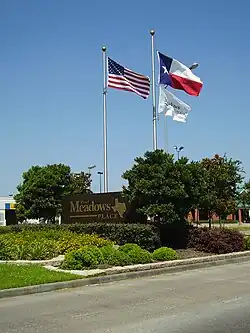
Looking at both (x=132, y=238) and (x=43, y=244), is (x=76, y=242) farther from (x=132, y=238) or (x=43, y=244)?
(x=132, y=238)

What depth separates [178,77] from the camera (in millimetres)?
26312

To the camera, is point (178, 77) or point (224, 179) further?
point (224, 179)

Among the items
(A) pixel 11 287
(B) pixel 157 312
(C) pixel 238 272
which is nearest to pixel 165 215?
(C) pixel 238 272

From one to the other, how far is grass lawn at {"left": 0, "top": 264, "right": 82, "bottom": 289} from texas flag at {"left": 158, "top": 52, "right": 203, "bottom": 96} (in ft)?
47.3

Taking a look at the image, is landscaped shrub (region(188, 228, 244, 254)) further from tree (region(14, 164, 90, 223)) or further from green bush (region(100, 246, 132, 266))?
tree (region(14, 164, 90, 223))

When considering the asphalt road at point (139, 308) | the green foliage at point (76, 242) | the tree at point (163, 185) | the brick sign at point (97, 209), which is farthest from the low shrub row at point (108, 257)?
the brick sign at point (97, 209)

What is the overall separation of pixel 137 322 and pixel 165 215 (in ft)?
36.0

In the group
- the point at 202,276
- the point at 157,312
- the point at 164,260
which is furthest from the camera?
the point at 164,260

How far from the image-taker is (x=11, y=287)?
38.4 feet

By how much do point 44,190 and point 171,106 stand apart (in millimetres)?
13586

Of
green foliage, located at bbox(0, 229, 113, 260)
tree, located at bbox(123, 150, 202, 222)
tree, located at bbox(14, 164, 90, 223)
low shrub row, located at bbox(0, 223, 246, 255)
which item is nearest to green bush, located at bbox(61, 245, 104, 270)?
green foliage, located at bbox(0, 229, 113, 260)

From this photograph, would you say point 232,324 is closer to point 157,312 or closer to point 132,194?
point 157,312

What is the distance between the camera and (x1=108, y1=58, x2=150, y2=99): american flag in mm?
26234

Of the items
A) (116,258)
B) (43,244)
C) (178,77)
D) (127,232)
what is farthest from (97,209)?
(178,77)
